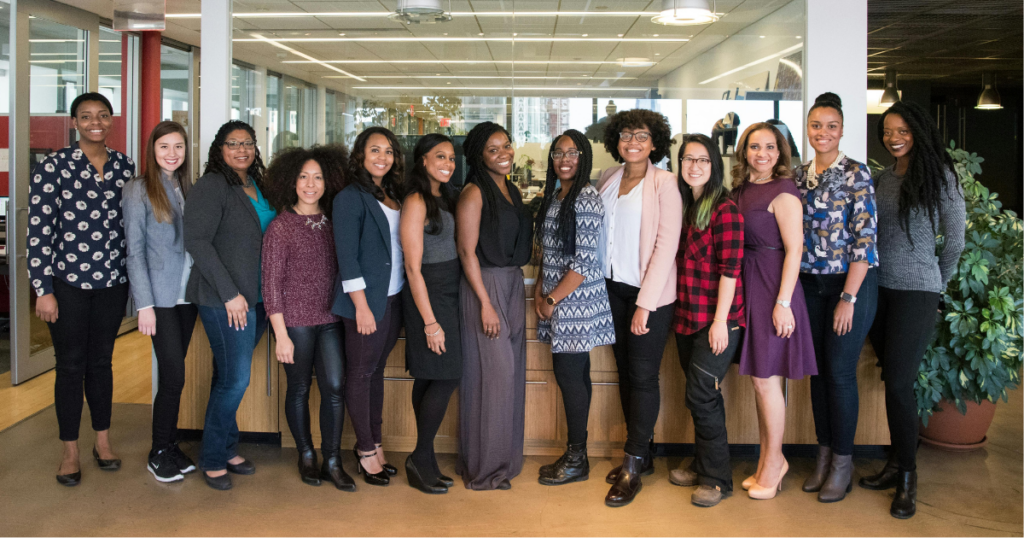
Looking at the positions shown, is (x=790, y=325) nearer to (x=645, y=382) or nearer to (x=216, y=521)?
(x=645, y=382)

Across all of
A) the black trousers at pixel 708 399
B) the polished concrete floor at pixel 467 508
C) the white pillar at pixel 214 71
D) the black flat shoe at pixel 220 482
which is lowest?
the polished concrete floor at pixel 467 508

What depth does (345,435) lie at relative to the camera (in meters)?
3.73

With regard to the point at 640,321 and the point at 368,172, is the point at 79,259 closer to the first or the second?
the point at 368,172

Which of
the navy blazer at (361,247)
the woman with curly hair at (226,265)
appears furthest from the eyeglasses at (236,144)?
the navy blazer at (361,247)

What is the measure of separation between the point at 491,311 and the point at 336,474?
3.37 ft

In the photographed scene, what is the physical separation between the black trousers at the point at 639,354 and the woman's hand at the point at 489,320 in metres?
0.51

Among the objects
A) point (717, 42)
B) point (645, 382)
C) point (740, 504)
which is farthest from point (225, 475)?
point (717, 42)

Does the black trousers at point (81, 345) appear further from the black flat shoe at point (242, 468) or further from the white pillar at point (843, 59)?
the white pillar at point (843, 59)

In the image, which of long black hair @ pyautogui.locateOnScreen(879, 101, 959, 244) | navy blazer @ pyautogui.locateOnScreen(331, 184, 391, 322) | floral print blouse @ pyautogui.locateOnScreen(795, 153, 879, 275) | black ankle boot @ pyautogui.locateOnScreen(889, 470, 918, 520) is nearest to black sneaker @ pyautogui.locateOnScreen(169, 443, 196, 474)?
navy blazer @ pyautogui.locateOnScreen(331, 184, 391, 322)

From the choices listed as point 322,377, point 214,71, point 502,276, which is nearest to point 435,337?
point 502,276

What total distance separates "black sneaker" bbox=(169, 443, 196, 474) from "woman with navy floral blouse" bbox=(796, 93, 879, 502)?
9.39ft

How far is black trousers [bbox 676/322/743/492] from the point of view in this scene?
10.0 feet

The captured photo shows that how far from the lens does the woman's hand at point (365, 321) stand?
3004 mm

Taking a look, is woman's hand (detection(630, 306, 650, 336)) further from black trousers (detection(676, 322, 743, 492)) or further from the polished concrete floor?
the polished concrete floor
